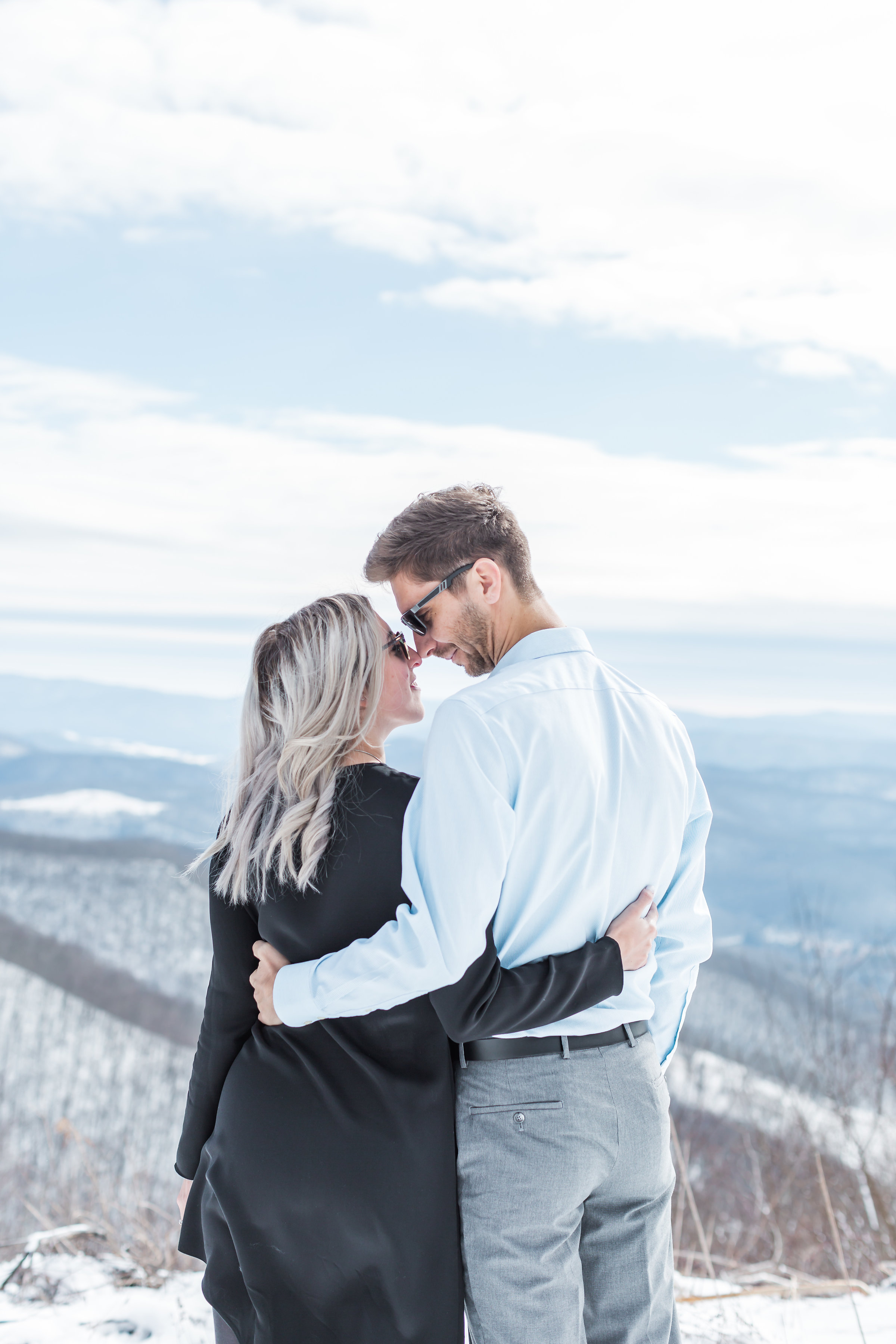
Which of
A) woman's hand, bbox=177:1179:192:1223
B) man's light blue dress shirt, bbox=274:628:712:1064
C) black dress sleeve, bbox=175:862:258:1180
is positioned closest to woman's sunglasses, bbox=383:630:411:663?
man's light blue dress shirt, bbox=274:628:712:1064

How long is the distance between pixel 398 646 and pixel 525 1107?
3.34 feet

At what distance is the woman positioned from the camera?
184cm

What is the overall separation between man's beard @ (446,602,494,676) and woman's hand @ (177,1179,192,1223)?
1.33 metres

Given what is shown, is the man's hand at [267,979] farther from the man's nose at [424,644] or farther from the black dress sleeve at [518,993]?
the man's nose at [424,644]

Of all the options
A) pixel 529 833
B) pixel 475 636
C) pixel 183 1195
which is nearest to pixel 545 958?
pixel 529 833

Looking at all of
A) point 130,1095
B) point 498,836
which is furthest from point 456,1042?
point 130,1095

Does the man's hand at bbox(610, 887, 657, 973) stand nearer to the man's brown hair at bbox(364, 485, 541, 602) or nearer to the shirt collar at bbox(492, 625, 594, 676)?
the shirt collar at bbox(492, 625, 594, 676)

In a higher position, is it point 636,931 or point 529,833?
point 529,833

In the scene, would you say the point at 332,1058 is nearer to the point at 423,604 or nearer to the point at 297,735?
the point at 297,735

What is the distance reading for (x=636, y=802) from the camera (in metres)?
1.91

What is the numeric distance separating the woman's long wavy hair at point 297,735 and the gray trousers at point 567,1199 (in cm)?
56

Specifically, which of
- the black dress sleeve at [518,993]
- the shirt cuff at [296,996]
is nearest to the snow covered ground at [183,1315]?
the shirt cuff at [296,996]

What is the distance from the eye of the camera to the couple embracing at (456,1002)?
175cm

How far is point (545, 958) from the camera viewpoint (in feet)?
5.92
